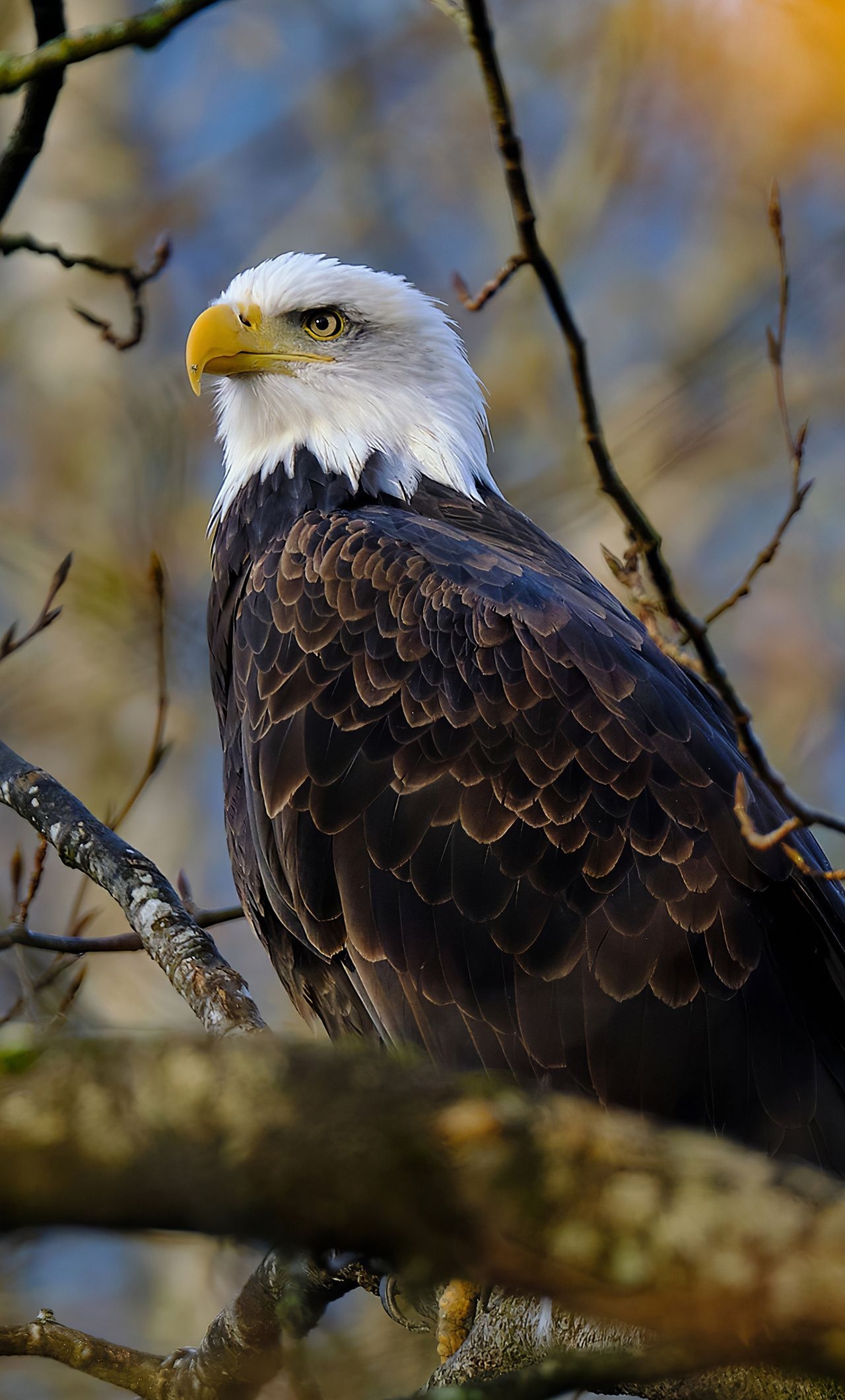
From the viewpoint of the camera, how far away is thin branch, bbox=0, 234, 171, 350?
327 cm

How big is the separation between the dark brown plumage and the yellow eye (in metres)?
1.45

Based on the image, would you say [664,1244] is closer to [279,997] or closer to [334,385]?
[334,385]

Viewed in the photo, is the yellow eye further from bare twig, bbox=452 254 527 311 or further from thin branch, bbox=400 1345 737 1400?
thin branch, bbox=400 1345 737 1400

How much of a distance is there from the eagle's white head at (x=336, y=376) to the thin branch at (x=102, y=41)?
2147 millimetres

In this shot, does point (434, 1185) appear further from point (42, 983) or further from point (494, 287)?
point (42, 983)

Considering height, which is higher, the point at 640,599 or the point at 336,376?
the point at 336,376

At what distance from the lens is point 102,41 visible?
2.79 meters

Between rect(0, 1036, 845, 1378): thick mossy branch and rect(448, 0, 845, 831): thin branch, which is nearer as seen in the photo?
rect(0, 1036, 845, 1378): thick mossy branch

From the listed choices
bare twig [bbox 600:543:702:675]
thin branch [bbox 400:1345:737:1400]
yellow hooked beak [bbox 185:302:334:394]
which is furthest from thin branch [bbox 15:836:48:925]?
thin branch [bbox 400:1345:737:1400]

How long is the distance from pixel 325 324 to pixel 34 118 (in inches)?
89.0

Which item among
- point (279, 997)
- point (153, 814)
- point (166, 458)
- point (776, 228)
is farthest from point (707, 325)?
point (776, 228)

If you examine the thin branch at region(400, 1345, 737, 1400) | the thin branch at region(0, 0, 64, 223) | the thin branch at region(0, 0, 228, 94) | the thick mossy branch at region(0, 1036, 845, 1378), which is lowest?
the thin branch at region(400, 1345, 737, 1400)

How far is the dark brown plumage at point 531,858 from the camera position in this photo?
3.64 meters

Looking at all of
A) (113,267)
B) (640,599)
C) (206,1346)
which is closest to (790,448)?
(640,599)
